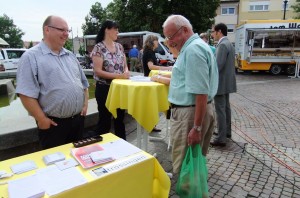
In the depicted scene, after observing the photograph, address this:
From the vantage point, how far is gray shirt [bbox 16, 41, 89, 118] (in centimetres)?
203

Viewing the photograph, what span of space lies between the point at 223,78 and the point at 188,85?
2.16 meters

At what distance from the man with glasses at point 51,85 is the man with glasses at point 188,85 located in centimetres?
93

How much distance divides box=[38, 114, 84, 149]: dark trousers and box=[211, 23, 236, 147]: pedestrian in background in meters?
2.44

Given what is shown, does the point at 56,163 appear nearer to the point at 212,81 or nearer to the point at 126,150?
the point at 126,150

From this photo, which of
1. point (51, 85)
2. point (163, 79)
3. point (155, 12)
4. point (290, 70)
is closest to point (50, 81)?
point (51, 85)

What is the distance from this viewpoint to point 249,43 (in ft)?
46.9

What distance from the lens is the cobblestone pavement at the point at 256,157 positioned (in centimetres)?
293

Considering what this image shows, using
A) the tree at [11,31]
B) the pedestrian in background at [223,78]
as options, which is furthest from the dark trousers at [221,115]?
the tree at [11,31]

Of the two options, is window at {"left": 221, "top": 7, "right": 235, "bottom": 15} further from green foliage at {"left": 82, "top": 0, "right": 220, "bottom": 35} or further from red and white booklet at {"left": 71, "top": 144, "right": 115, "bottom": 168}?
red and white booklet at {"left": 71, "top": 144, "right": 115, "bottom": 168}

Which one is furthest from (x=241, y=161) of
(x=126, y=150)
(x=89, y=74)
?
(x=89, y=74)

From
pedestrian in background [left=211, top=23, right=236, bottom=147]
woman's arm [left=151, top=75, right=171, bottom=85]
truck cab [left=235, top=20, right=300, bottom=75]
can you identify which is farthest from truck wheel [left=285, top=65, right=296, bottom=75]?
woman's arm [left=151, top=75, right=171, bottom=85]

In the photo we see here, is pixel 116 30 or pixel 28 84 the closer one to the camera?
pixel 28 84

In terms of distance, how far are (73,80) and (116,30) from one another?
Answer: 134 centimetres

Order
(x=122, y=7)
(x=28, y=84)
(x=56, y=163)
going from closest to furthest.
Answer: (x=56, y=163), (x=28, y=84), (x=122, y=7)
